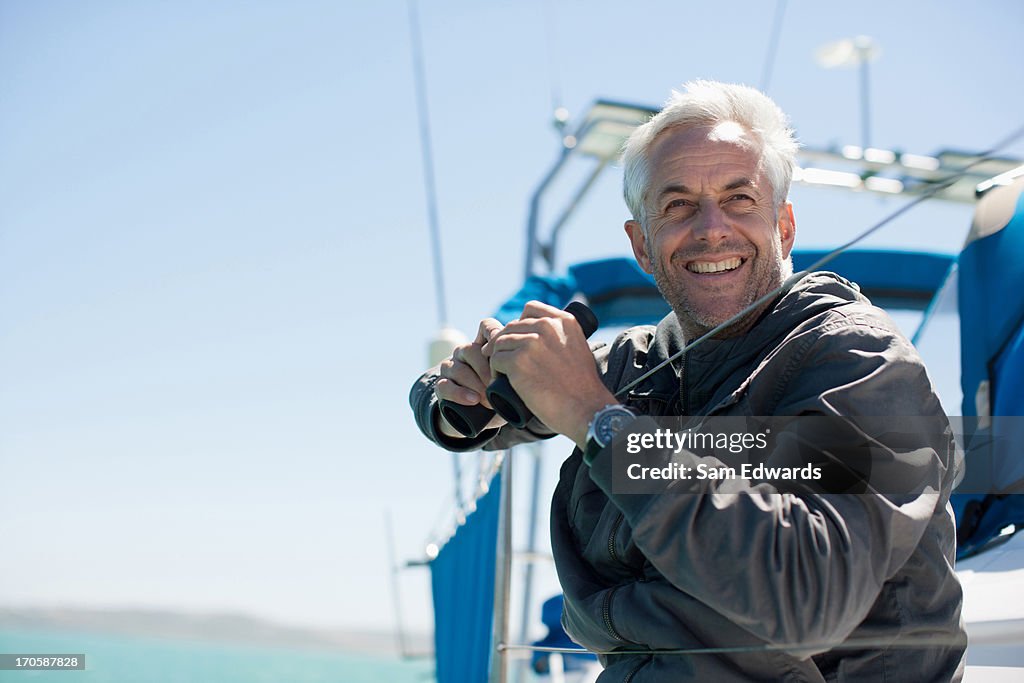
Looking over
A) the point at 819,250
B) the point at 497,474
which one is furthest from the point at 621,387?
the point at 819,250

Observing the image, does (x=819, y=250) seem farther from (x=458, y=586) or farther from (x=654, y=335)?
(x=654, y=335)

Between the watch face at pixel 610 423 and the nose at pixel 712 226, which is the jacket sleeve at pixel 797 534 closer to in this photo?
the watch face at pixel 610 423

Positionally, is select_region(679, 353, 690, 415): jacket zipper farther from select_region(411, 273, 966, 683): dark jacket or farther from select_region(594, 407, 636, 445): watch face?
select_region(594, 407, 636, 445): watch face

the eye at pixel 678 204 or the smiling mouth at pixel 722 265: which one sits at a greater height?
the eye at pixel 678 204

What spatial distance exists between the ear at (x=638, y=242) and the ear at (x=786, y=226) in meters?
0.20

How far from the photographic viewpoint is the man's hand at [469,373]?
117 cm

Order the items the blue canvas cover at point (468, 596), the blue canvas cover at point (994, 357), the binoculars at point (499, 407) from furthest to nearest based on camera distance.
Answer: the blue canvas cover at point (468, 596) < the blue canvas cover at point (994, 357) < the binoculars at point (499, 407)

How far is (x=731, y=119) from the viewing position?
1.24 metres

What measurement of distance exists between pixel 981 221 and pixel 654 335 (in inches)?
53.7

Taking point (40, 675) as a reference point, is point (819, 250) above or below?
above

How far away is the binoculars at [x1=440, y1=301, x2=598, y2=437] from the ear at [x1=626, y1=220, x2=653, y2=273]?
25 cm

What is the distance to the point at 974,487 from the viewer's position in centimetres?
205

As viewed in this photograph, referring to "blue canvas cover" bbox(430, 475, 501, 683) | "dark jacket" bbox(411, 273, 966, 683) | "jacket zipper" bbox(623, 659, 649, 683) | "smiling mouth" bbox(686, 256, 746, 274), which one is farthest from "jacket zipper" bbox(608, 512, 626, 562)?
"blue canvas cover" bbox(430, 475, 501, 683)

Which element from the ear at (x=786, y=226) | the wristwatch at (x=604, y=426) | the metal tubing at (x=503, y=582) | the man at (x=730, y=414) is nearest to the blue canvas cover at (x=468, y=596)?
the metal tubing at (x=503, y=582)
